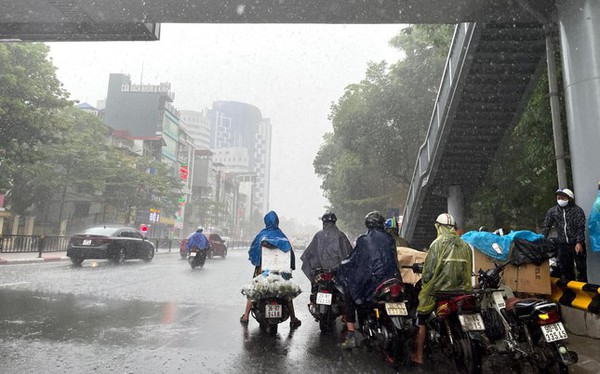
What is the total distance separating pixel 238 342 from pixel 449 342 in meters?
2.50

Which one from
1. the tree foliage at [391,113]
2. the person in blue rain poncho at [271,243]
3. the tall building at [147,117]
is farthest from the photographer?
the tall building at [147,117]

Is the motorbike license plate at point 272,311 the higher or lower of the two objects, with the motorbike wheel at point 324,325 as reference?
higher

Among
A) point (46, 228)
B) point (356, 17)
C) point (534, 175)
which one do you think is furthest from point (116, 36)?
point (46, 228)

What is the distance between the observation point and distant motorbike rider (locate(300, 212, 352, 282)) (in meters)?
6.64

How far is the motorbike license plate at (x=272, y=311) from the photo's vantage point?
606 centimetres

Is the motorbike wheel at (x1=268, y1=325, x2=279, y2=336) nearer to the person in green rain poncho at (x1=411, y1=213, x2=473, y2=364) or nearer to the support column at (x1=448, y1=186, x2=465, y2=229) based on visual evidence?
the person in green rain poncho at (x1=411, y1=213, x2=473, y2=364)

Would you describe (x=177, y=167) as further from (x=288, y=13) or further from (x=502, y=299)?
(x=502, y=299)

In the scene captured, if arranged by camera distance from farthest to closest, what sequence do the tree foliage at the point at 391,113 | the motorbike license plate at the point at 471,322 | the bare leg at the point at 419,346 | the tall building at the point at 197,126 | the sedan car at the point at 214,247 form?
the tall building at the point at 197,126 < the sedan car at the point at 214,247 < the tree foliage at the point at 391,113 < the bare leg at the point at 419,346 < the motorbike license plate at the point at 471,322

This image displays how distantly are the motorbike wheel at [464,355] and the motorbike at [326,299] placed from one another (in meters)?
1.86

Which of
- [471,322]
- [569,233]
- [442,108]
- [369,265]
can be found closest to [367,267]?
[369,265]

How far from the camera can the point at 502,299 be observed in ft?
15.7

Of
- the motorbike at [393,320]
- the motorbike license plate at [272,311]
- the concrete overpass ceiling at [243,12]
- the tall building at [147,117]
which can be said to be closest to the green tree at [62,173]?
the tall building at [147,117]

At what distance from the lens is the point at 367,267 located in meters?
5.38

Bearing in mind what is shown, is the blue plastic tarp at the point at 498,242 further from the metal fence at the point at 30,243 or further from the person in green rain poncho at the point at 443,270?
the metal fence at the point at 30,243
